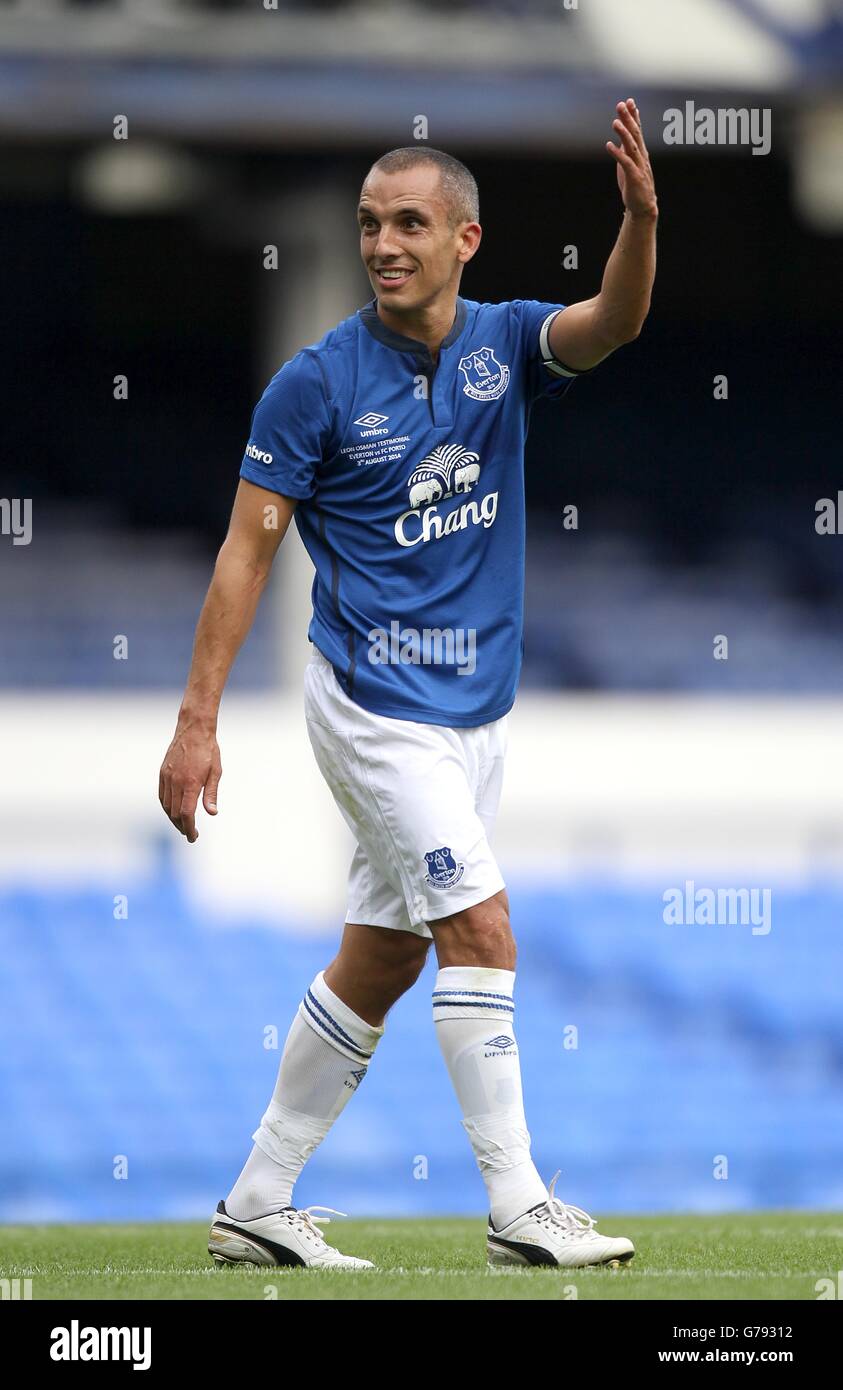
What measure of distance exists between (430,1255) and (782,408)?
46.6 feet

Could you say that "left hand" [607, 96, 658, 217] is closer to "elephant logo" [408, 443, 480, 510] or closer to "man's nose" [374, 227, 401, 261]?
"man's nose" [374, 227, 401, 261]

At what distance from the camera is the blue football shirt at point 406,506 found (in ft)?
13.7

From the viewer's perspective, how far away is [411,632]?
13.7 feet

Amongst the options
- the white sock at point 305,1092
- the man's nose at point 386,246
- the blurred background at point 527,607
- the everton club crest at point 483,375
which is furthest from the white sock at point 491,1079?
the blurred background at point 527,607

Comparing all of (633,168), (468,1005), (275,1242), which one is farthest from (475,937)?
Answer: (633,168)

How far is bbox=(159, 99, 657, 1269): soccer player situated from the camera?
403cm

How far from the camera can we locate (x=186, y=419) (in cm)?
1723

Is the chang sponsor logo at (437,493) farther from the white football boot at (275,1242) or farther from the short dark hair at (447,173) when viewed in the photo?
the white football boot at (275,1242)

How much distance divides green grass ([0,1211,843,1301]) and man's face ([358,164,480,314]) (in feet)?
6.42

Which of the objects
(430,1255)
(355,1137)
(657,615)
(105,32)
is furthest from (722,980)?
(430,1255)

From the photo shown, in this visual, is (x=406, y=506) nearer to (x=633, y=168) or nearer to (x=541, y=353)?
(x=541, y=353)

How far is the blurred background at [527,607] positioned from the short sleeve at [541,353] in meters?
6.30

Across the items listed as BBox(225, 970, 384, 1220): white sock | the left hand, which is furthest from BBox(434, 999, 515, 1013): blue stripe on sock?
the left hand

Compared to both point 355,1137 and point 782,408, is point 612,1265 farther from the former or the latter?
point 782,408
